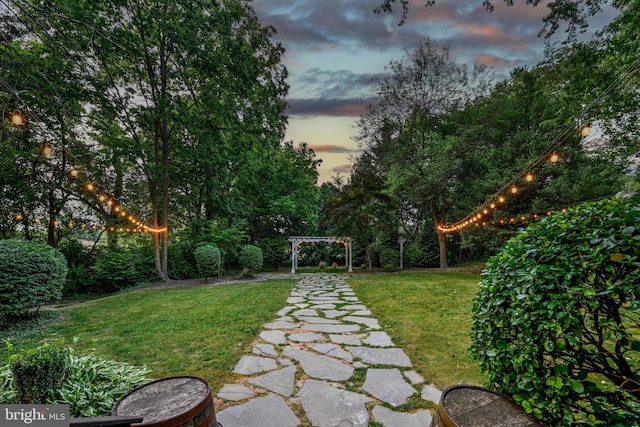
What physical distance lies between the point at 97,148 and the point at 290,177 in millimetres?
7869

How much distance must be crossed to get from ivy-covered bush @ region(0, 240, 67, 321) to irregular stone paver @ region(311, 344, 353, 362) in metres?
4.26

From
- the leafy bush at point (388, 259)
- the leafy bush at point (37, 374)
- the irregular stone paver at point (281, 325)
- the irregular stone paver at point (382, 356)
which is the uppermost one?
Answer: the leafy bush at point (37, 374)

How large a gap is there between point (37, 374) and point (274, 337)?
2206 mm

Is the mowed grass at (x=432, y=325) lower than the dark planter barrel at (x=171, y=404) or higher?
lower

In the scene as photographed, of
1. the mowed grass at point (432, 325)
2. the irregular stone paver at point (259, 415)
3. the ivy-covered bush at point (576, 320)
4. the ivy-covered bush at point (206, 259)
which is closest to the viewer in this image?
the ivy-covered bush at point (576, 320)

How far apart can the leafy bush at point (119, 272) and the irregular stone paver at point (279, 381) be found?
28.5 ft

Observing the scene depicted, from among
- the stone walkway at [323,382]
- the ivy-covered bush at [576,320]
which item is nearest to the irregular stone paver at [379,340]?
the stone walkway at [323,382]

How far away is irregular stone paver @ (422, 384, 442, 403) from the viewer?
2.06 m

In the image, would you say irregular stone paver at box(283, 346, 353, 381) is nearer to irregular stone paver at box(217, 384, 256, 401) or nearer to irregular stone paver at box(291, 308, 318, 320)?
irregular stone paver at box(217, 384, 256, 401)

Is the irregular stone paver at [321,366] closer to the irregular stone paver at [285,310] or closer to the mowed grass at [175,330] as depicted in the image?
the mowed grass at [175,330]

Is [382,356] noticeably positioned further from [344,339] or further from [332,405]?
[332,405]

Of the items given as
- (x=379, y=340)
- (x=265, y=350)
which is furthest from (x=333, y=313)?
(x=265, y=350)

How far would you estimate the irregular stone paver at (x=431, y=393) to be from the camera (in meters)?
2.06

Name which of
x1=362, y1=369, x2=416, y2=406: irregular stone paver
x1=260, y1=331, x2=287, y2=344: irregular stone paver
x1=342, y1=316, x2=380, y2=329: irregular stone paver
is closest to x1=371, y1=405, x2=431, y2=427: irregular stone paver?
x1=362, y1=369, x2=416, y2=406: irregular stone paver
